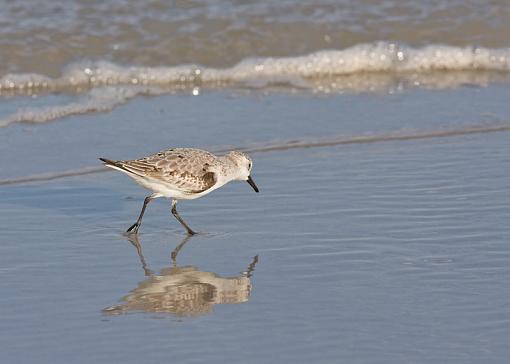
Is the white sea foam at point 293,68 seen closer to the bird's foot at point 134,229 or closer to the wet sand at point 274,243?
the wet sand at point 274,243

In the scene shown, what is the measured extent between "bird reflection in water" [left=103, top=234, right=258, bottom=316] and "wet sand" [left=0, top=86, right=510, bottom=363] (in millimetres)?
18

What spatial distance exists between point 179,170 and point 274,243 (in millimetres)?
869

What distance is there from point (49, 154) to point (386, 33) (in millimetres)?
5205

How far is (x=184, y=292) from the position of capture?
6418 millimetres

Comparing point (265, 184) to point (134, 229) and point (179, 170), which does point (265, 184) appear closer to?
point (179, 170)

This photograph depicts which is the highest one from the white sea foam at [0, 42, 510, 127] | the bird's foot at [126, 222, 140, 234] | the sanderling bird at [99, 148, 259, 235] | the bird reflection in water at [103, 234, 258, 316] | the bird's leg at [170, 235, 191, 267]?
the white sea foam at [0, 42, 510, 127]

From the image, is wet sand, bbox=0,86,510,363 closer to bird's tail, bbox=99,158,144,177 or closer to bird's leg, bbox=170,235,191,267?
bird's leg, bbox=170,235,191,267

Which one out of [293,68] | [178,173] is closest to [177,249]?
[178,173]

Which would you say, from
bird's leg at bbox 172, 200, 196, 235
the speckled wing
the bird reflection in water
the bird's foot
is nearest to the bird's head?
the speckled wing

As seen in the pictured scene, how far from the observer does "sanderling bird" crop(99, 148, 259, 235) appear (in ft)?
24.7

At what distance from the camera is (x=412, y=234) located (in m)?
7.23

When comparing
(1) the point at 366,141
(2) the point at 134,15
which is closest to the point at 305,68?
(2) the point at 134,15

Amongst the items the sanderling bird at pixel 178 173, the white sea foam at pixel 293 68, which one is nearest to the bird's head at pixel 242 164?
the sanderling bird at pixel 178 173

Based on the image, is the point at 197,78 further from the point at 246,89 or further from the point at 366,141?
the point at 366,141
